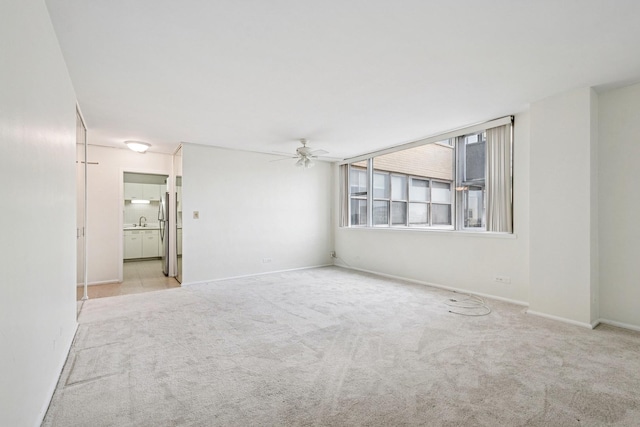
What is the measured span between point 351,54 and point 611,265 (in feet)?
12.1

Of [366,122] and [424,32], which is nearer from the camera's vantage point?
[424,32]

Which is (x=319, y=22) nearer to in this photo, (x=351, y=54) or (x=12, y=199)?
(x=351, y=54)

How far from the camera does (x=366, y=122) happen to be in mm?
4426

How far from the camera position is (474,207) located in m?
4.77

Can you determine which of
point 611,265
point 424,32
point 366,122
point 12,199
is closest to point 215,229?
point 366,122

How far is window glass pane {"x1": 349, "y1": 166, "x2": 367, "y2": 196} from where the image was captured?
7.04 meters

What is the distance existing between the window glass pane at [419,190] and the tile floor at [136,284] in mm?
5442

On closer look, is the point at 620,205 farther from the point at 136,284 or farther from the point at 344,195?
the point at 136,284

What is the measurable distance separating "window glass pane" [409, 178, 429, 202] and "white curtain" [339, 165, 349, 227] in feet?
5.04

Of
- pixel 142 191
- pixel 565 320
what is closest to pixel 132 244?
pixel 142 191

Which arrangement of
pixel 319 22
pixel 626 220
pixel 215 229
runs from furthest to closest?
pixel 215 229, pixel 626 220, pixel 319 22

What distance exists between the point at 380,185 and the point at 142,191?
6901 millimetres

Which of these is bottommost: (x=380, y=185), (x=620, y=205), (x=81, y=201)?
(x=620, y=205)

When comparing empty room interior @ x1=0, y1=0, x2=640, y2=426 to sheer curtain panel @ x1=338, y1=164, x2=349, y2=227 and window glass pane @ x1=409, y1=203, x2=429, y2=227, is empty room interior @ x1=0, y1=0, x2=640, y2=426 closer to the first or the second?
sheer curtain panel @ x1=338, y1=164, x2=349, y2=227
